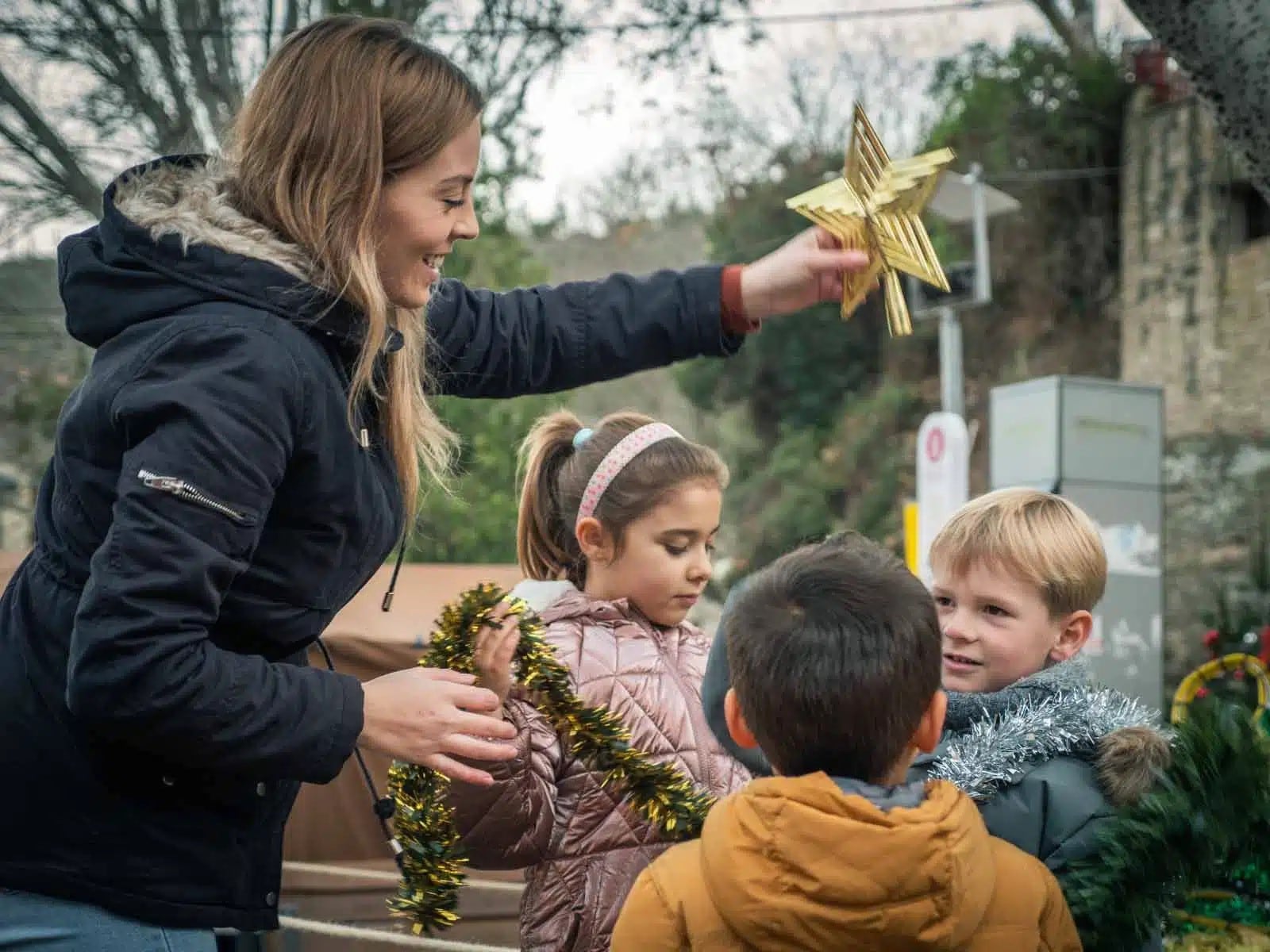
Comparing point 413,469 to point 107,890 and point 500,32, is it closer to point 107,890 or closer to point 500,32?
point 107,890

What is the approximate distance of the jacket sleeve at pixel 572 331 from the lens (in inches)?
97.4

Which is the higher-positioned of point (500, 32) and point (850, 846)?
point (500, 32)

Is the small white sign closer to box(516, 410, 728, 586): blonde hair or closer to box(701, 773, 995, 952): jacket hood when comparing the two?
box(516, 410, 728, 586): blonde hair

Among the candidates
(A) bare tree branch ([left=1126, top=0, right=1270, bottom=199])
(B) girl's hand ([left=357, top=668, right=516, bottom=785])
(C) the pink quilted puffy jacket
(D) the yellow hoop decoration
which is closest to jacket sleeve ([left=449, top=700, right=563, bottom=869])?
(C) the pink quilted puffy jacket

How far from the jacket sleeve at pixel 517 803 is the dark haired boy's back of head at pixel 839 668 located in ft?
1.72

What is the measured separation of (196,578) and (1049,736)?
3.99ft

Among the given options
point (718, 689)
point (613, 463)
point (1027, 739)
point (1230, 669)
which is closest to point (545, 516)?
point (613, 463)

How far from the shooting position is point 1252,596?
44.6 ft

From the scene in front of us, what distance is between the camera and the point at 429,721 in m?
1.81

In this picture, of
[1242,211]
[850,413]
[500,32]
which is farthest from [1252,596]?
[850,413]

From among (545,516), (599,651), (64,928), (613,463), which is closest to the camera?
(64,928)

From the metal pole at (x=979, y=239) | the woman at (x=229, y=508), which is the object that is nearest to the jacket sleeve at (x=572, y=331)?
the woman at (x=229, y=508)

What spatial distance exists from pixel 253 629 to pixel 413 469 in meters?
0.34

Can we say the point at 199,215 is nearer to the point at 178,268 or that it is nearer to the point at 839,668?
the point at 178,268
